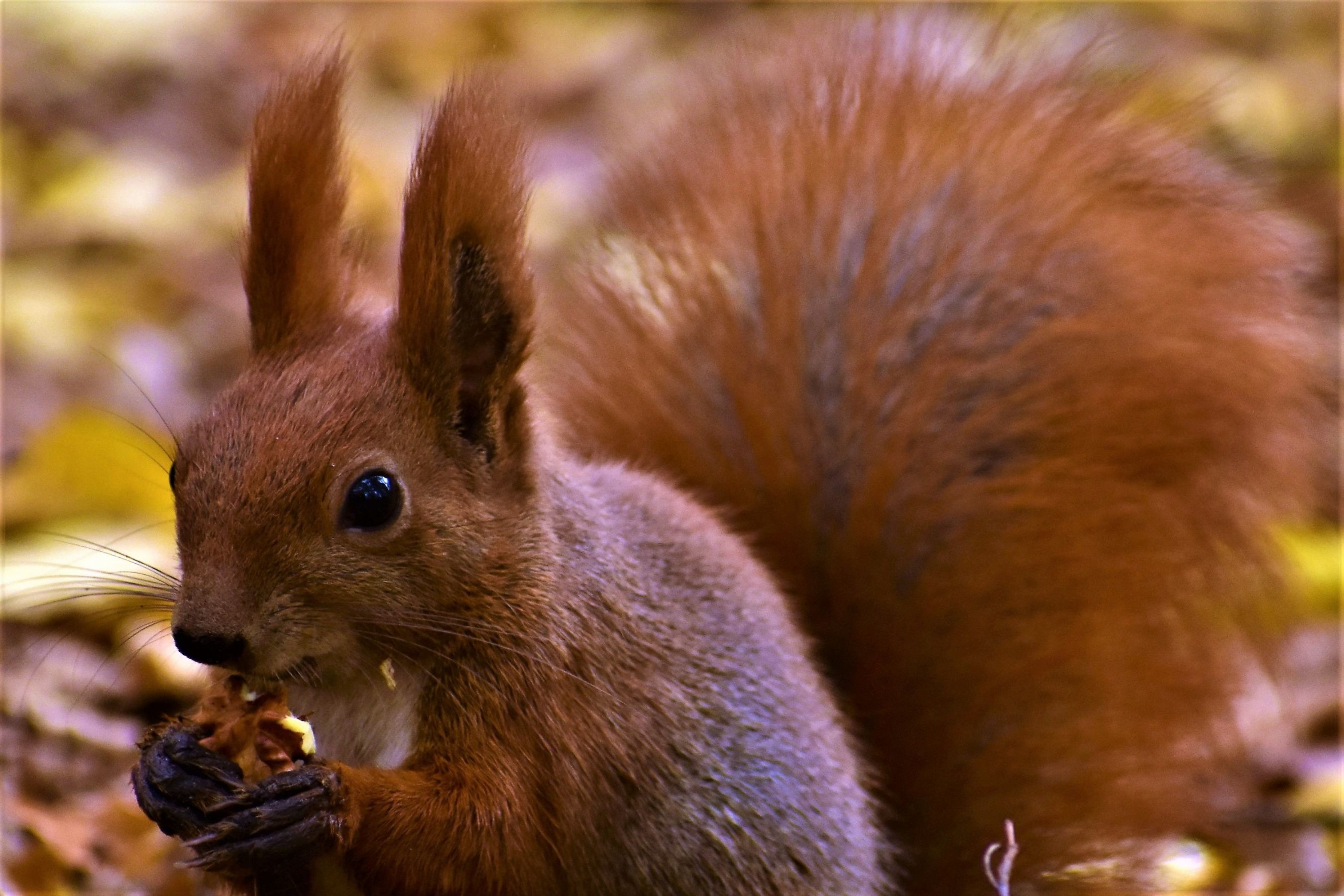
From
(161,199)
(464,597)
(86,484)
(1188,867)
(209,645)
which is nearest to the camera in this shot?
(209,645)

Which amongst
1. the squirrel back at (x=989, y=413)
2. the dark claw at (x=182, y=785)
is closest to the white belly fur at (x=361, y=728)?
the dark claw at (x=182, y=785)

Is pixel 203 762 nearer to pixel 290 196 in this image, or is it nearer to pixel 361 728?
pixel 361 728

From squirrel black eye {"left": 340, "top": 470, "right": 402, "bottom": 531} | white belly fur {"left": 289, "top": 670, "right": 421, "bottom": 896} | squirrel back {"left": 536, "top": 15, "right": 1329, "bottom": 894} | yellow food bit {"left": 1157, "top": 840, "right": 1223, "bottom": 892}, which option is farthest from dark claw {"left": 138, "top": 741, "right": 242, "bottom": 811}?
yellow food bit {"left": 1157, "top": 840, "right": 1223, "bottom": 892}

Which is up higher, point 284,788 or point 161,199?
point 284,788

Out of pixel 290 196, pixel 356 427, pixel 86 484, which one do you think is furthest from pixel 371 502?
pixel 86 484

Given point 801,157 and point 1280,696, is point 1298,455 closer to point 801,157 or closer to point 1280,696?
point 1280,696

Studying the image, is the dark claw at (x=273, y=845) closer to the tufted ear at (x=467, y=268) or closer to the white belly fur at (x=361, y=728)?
the white belly fur at (x=361, y=728)
